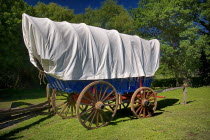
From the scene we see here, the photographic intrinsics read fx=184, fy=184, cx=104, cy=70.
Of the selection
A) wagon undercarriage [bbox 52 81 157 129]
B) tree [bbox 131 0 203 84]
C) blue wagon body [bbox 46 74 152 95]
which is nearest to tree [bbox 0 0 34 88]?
wagon undercarriage [bbox 52 81 157 129]

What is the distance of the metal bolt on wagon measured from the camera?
5.62m

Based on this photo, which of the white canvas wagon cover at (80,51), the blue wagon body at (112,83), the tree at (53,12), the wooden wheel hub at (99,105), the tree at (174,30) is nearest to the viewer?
the white canvas wagon cover at (80,51)

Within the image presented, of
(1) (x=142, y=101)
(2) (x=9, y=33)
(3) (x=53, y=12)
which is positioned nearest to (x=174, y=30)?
(1) (x=142, y=101)

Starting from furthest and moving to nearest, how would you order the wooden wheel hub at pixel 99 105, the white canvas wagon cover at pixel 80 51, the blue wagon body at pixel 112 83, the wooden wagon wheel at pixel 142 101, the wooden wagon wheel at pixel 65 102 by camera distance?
1. the wooden wagon wheel at pixel 65 102
2. the wooden wagon wheel at pixel 142 101
3. the wooden wheel hub at pixel 99 105
4. the blue wagon body at pixel 112 83
5. the white canvas wagon cover at pixel 80 51

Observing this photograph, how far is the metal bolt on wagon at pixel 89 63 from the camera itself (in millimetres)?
5625

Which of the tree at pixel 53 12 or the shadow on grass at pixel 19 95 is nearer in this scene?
the shadow on grass at pixel 19 95

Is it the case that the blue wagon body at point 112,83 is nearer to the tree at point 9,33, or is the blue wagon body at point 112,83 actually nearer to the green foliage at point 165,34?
the green foliage at point 165,34

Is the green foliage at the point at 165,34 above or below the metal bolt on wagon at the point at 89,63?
above

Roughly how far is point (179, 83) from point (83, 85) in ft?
60.5

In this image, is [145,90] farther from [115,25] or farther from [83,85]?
[115,25]

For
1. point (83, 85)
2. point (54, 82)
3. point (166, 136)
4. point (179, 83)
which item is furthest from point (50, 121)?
point (179, 83)

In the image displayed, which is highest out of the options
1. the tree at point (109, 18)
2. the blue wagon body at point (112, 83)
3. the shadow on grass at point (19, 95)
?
the tree at point (109, 18)

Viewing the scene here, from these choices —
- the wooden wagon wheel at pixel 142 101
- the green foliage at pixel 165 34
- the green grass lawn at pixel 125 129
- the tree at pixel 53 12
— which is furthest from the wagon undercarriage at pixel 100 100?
the tree at pixel 53 12

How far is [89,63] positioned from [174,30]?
15.8m
